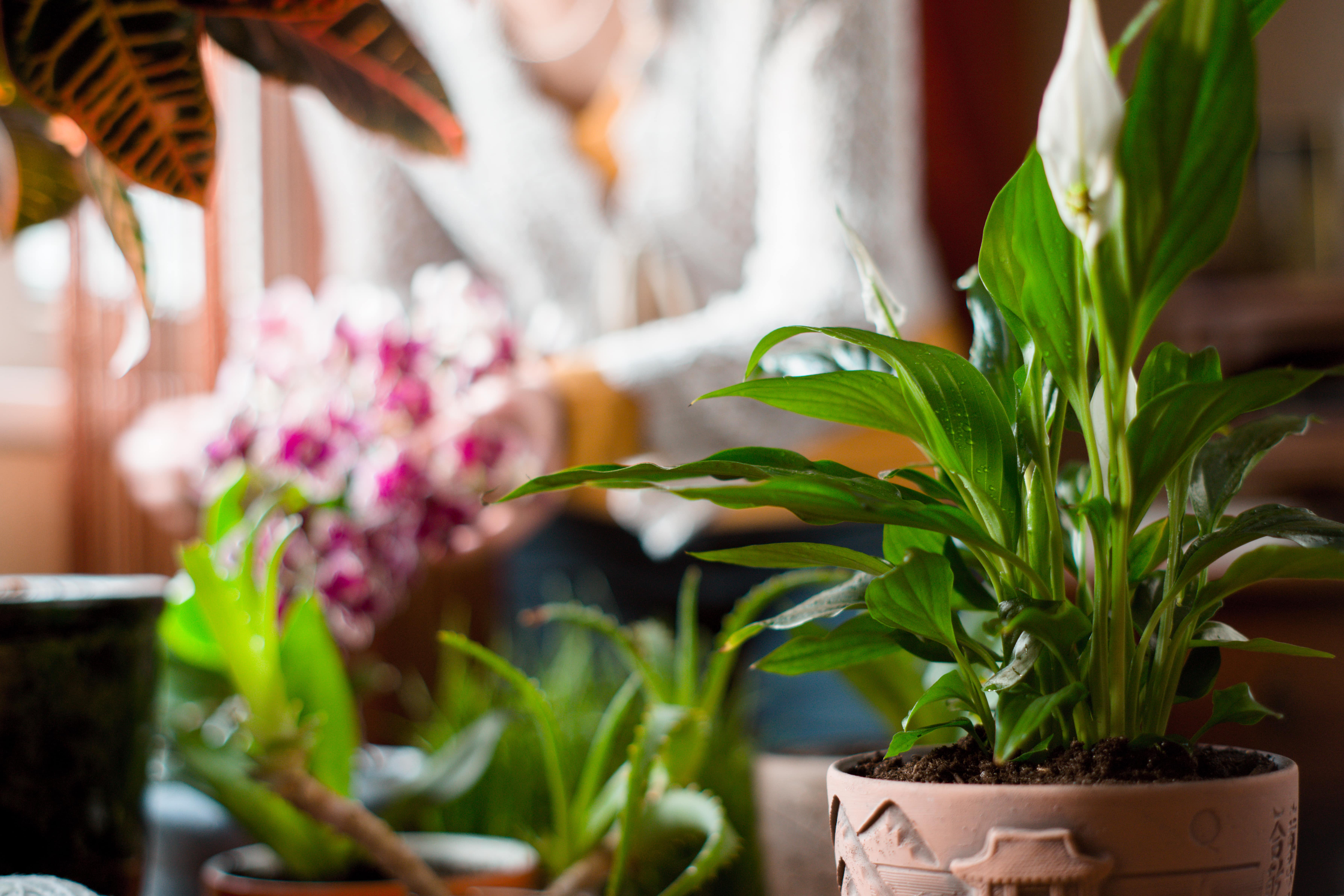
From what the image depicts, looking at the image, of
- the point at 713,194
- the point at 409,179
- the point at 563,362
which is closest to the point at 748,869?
the point at 563,362

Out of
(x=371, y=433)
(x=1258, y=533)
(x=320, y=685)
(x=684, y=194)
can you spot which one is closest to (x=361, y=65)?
(x=371, y=433)

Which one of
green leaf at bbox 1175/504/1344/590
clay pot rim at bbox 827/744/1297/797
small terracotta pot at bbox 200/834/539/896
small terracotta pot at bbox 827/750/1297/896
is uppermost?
green leaf at bbox 1175/504/1344/590

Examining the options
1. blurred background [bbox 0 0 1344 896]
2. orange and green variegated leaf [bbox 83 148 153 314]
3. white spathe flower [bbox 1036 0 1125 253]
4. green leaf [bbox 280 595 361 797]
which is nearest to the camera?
white spathe flower [bbox 1036 0 1125 253]

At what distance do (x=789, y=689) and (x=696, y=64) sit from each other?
0.67m

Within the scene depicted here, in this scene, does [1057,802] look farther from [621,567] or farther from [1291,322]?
[1291,322]

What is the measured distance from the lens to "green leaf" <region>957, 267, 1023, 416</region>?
34 cm

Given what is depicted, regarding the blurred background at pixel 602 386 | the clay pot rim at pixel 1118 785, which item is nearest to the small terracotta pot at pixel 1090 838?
the clay pot rim at pixel 1118 785

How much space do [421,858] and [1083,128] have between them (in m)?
0.55

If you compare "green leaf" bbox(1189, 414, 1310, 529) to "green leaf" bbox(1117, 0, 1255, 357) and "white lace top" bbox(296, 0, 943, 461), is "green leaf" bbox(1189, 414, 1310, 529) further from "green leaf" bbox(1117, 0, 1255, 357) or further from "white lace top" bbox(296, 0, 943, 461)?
"white lace top" bbox(296, 0, 943, 461)

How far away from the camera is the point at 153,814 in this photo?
2.39 feet

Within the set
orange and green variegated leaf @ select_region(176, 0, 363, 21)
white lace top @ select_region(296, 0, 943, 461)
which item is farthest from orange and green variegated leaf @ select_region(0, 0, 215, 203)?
white lace top @ select_region(296, 0, 943, 461)

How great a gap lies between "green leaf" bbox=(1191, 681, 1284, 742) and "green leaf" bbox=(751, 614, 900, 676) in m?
0.10

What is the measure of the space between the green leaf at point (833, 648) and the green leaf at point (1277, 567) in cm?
10

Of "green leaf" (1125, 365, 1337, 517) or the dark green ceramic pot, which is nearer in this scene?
"green leaf" (1125, 365, 1337, 517)
